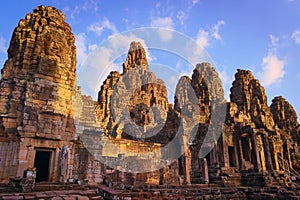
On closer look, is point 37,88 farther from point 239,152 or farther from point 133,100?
point 133,100

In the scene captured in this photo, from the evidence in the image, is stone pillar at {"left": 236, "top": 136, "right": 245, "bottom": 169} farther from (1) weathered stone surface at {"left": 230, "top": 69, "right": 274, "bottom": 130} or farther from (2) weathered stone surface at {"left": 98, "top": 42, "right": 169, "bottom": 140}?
(2) weathered stone surface at {"left": 98, "top": 42, "right": 169, "bottom": 140}

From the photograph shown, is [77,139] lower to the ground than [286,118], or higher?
lower

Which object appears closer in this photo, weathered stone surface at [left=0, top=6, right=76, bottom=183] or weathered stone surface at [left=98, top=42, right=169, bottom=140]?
weathered stone surface at [left=0, top=6, right=76, bottom=183]

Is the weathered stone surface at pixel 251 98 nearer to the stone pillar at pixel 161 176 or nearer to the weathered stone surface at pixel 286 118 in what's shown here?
the weathered stone surface at pixel 286 118

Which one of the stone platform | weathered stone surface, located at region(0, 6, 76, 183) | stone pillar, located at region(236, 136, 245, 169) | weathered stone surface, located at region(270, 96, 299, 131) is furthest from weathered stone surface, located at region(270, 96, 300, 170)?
weathered stone surface, located at region(0, 6, 76, 183)

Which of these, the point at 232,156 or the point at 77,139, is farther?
the point at 232,156

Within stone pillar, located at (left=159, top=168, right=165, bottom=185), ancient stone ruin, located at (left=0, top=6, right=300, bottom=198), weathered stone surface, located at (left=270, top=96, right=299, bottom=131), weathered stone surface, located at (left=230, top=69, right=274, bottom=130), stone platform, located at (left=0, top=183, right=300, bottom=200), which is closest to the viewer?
stone platform, located at (left=0, top=183, right=300, bottom=200)

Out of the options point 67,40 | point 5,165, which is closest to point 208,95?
A: point 67,40

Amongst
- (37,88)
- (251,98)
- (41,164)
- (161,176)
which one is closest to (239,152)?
(161,176)

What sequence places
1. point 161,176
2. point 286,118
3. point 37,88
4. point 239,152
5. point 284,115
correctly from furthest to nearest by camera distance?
point 284,115 → point 286,118 → point 239,152 → point 161,176 → point 37,88

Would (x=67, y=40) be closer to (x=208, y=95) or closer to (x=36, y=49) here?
(x=36, y=49)

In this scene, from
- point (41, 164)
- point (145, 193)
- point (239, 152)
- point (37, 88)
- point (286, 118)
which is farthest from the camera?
point (286, 118)

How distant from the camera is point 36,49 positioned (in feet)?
36.1

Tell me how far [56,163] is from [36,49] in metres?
5.57
